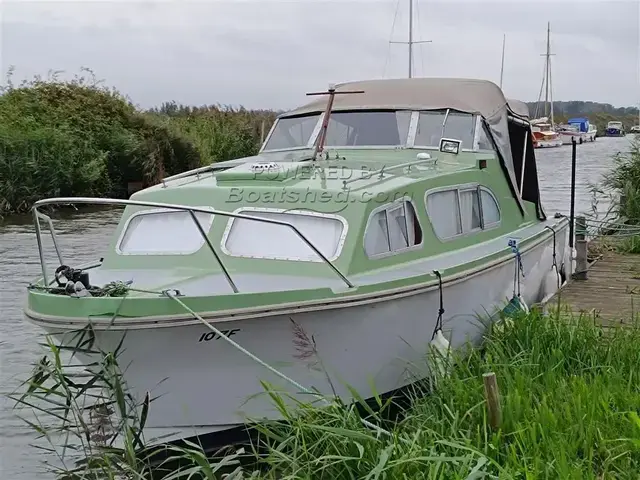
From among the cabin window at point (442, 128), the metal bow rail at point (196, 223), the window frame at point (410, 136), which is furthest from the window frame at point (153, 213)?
the cabin window at point (442, 128)

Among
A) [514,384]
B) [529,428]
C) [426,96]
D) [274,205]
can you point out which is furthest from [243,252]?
[426,96]

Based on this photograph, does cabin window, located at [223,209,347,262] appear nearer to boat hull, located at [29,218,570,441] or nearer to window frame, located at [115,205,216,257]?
window frame, located at [115,205,216,257]

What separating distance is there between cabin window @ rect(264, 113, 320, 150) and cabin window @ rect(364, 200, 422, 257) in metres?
2.21

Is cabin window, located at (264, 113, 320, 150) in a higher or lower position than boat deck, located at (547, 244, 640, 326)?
higher

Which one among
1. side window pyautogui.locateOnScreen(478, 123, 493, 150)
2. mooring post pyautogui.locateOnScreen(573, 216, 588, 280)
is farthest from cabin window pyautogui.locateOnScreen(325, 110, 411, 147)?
mooring post pyautogui.locateOnScreen(573, 216, 588, 280)

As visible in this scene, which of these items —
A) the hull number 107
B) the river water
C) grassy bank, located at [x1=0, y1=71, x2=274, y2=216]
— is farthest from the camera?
grassy bank, located at [x1=0, y1=71, x2=274, y2=216]

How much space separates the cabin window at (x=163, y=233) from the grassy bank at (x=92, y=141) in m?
13.2

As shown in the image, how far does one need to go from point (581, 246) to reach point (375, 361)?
5.61 m

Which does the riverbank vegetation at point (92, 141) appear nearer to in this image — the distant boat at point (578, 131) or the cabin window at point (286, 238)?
the cabin window at point (286, 238)

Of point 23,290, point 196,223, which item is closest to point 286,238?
point 196,223

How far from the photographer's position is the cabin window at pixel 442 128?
8383mm

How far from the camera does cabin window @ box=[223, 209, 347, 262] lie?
6160 millimetres

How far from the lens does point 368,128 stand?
27.9ft

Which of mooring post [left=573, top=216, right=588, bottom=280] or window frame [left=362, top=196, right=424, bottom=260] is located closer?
window frame [left=362, top=196, right=424, bottom=260]
